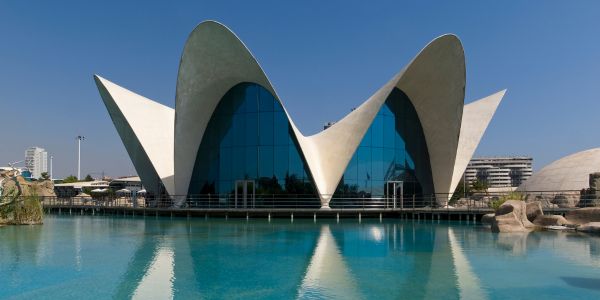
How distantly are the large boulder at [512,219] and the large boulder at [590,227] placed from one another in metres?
1.72

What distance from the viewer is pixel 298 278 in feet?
29.8

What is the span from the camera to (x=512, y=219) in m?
17.6

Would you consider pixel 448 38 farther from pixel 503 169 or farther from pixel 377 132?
pixel 503 169

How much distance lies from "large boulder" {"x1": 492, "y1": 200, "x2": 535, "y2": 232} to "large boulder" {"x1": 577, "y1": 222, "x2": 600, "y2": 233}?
1.72 metres

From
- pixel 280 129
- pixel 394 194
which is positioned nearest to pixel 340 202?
pixel 394 194

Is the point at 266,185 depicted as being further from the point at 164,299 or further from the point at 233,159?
the point at 164,299

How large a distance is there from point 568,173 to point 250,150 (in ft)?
69.9

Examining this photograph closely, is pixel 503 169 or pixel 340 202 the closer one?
pixel 340 202

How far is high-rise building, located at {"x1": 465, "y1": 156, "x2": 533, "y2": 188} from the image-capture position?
6033 inches

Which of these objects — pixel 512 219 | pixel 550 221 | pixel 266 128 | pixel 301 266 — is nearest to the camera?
pixel 301 266

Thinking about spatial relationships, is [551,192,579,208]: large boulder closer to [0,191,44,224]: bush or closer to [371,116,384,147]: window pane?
[371,116,384,147]: window pane

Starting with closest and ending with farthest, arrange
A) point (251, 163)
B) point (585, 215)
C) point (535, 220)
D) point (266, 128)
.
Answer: point (585, 215) < point (535, 220) < point (266, 128) < point (251, 163)

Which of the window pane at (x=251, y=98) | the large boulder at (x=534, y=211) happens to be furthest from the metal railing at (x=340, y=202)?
the window pane at (x=251, y=98)

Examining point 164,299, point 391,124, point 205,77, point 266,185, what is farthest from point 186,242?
point 391,124
